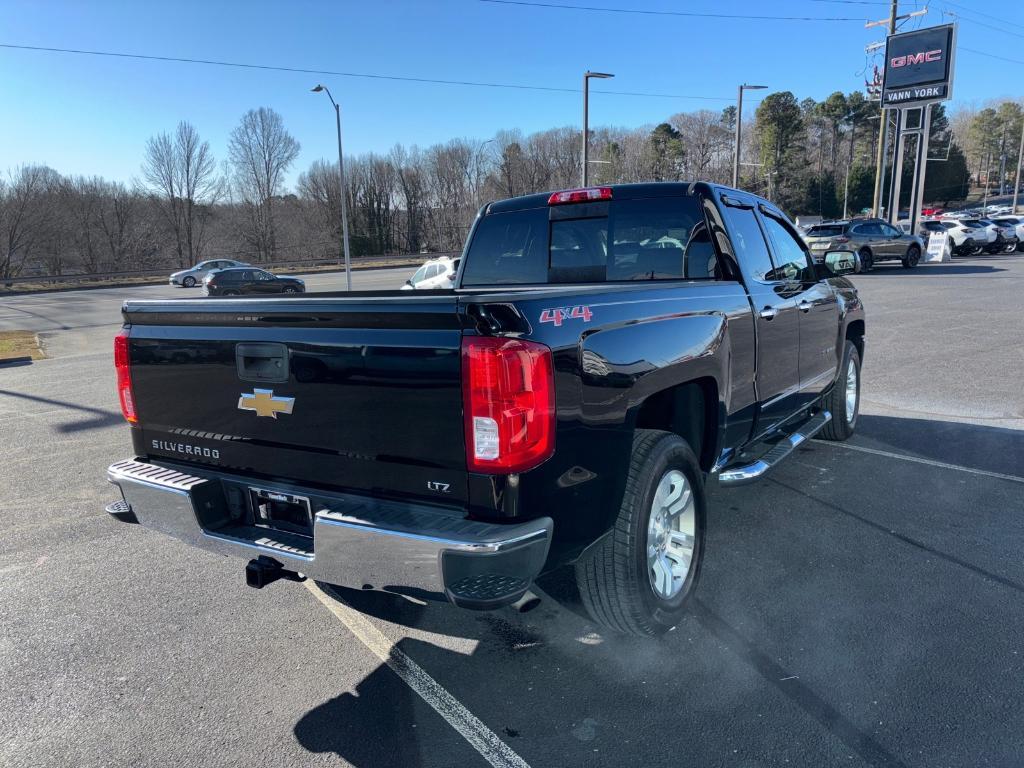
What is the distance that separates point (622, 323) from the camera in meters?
2.71

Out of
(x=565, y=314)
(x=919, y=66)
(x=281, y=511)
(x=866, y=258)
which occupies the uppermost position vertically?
(x=919, y=66)

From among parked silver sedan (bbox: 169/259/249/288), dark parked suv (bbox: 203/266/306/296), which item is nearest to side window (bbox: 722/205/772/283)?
dark parked suv (bbox: 203/266/306/296)

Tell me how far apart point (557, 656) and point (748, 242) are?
276 centimetres

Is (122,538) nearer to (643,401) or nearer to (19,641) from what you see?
(19,641)

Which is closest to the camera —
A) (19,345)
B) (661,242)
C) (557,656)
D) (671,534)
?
(557,656)

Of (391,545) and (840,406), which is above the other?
(391,545)

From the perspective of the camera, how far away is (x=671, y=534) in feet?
10.5

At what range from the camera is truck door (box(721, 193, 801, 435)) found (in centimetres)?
405

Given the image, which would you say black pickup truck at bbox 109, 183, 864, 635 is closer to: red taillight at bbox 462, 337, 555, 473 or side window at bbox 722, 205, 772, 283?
red taillight at bbox 462, 337, 555, 473

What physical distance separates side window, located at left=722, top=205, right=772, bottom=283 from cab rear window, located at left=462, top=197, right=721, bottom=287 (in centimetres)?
19

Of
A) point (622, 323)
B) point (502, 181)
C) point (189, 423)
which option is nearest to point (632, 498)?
point (622, 323)

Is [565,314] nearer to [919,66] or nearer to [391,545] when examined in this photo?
[391,545]

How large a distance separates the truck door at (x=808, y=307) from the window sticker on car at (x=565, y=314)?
262 centimetres

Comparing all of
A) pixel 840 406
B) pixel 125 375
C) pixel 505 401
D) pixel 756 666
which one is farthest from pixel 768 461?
pixel 125 375
